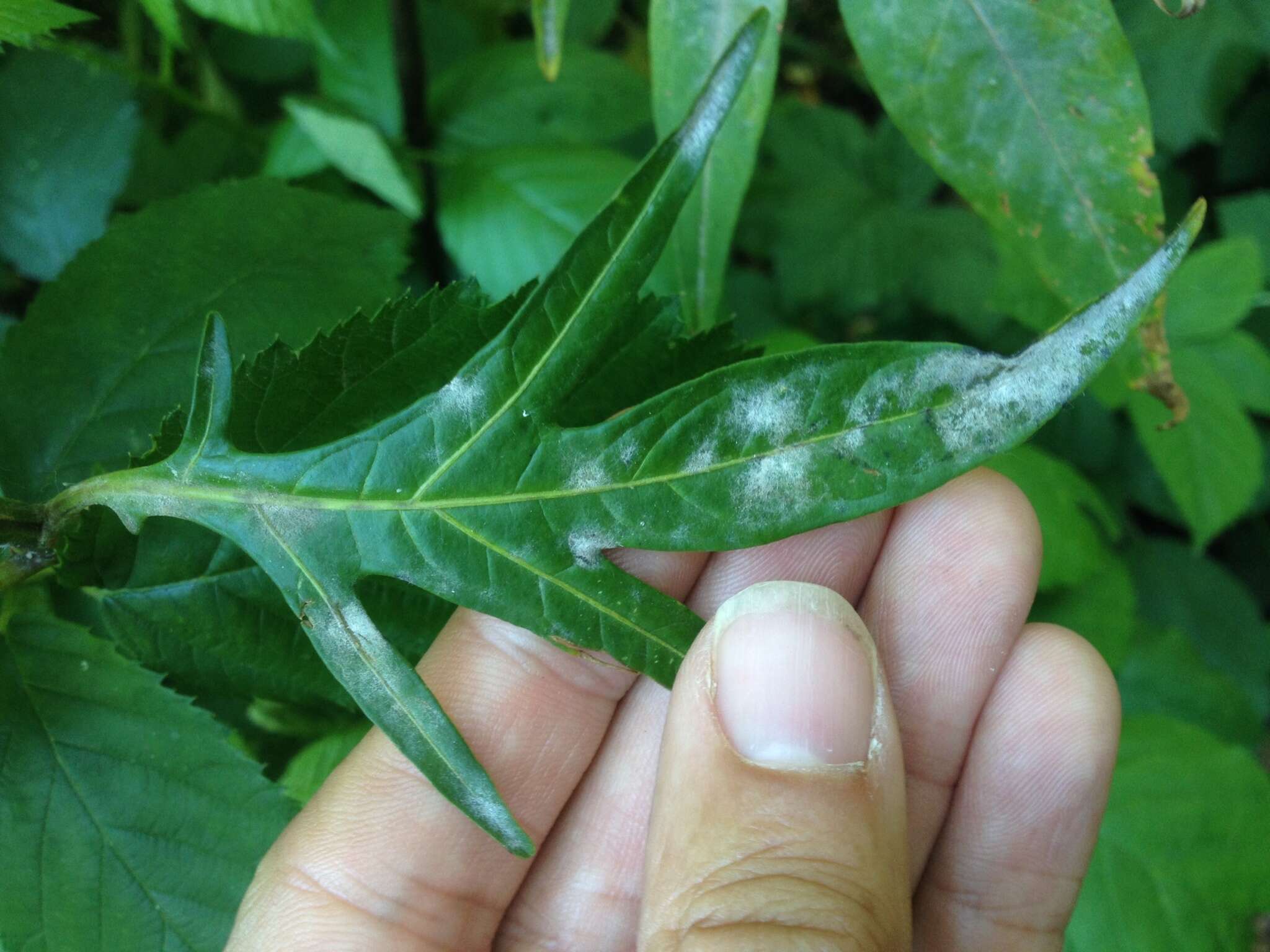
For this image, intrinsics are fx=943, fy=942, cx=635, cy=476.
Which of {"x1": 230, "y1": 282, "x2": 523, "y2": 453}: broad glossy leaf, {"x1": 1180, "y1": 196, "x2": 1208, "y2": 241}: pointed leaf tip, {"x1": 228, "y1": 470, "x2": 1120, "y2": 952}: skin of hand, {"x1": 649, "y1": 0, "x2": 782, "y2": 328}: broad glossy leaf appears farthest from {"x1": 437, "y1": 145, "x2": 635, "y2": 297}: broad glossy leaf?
{"x1": 1180, "y1": 196, "x2": 1208, "y2": 241}: pointed leaf tip

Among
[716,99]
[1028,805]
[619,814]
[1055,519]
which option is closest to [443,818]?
[619,814]

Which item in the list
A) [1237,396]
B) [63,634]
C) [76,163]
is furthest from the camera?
[1237,396]

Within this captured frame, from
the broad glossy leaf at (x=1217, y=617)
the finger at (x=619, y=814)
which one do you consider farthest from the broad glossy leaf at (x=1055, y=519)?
the broad glossy leaf at (x=1217, y=617)

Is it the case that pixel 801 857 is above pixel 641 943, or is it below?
above

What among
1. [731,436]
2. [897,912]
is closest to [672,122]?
[731,436]

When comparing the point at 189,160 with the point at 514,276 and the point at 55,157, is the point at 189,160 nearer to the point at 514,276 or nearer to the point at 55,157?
the point at 55,157

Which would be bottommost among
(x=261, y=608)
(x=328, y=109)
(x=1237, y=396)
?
(x=1237, y=396)

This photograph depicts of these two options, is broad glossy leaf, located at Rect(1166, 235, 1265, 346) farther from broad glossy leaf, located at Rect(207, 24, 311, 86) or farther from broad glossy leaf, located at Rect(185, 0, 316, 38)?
broad glossy leaf, located at Rect(207, 24, 311, 86)

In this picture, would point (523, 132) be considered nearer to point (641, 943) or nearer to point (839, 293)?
point (839, 293)
